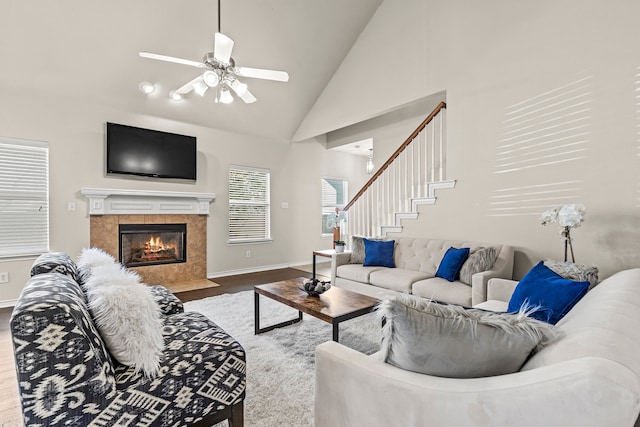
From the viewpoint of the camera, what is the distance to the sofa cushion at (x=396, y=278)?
3.45 metres

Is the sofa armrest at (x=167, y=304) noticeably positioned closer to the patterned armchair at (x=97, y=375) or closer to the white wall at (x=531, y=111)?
the patterned armchair at (x=97, y=375)

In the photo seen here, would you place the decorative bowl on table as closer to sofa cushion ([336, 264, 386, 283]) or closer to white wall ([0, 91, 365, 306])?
sofa cushion ([336, 264, 386, 283])

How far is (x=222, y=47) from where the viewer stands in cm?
269

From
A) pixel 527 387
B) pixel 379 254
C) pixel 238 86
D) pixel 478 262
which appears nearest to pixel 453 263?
pixel 478 262

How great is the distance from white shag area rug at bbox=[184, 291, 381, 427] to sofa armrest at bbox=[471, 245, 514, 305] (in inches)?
39.0

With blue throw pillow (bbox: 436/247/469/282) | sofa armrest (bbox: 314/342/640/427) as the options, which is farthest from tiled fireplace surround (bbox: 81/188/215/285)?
sofa armrest (bbox: 314/342/640/427)

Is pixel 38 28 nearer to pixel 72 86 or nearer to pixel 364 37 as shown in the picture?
pixel 72 86

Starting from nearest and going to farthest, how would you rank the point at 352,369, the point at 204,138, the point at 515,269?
the point at 352,369 → the point at 515,269 → the point at 204,138

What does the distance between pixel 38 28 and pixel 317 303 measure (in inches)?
175

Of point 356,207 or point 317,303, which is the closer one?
→ point 317,303

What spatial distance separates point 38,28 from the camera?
3.59 meters

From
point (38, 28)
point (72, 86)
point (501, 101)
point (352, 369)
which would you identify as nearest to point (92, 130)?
point (72, 86)

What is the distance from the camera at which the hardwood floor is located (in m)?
1.89

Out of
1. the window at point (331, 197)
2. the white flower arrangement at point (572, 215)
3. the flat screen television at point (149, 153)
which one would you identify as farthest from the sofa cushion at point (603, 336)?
the window at point (331, 197)
